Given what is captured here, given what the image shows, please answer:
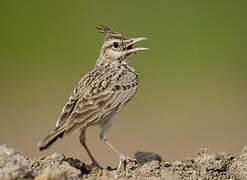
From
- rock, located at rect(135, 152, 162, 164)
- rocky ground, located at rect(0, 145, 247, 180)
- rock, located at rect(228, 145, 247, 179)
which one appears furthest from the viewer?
rock, located at rect(135, 152, 162, 164)

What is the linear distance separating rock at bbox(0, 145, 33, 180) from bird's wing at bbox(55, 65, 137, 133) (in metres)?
1.51

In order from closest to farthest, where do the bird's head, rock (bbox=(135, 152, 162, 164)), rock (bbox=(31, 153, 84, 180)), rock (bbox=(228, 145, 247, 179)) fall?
1. rock (bbox=(31, 153, 84, 180))
2. rock (bbox=(228, 145, 247, 179))
3. rock (bbox=(135, 152, 162, 164))
4. the bird's head

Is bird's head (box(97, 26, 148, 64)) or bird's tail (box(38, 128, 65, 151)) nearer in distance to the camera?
bird's tail (box(38, 128, 65, 151))

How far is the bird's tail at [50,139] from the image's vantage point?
A: 23.8 ft

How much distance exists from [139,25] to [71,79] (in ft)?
15.2

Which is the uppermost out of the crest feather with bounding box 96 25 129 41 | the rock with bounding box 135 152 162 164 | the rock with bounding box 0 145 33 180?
the crest feather with bounding box 96 25 129 41

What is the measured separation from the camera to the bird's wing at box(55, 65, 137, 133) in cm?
777

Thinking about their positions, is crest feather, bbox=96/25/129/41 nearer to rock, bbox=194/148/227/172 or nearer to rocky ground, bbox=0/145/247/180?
rocky ground, bbox=0/145/247/180

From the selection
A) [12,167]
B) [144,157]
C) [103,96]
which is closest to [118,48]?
[103,96]

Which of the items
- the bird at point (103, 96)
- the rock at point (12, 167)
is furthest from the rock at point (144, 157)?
the rock at point (12, 167)

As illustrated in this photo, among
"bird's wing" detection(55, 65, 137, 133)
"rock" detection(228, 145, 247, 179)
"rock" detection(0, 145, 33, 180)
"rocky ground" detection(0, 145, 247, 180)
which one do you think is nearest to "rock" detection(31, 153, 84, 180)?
"rocky ground" detection(0, 145, 247, 180)

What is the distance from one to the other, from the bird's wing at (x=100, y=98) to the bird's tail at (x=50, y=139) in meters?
0.08

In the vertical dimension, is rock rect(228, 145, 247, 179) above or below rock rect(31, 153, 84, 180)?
above

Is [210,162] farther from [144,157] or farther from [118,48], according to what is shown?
[118,48]
